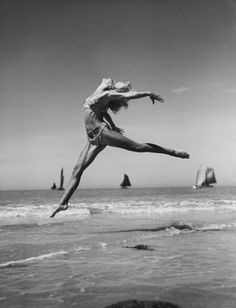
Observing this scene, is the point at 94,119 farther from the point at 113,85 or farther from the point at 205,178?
the point at 205,178

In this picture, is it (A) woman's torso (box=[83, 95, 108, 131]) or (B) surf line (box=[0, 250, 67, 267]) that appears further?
(B) surf line (box=[0, 250, 67, 267])

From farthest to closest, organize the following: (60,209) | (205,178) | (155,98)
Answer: (205,178) < (60,209) < (155,98)

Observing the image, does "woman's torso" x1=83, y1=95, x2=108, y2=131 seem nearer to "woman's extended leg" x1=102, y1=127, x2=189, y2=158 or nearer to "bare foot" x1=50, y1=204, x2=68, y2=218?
"woman's extended leg" x1=102, y1=127, x2=189, y2=158

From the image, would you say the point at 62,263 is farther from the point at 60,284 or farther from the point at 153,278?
the point at 153,278

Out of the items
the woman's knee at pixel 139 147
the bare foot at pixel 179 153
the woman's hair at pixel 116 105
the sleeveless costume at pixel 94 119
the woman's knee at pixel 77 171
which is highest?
the woman's hair at pixel 116 105

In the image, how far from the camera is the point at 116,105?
14.0 ft

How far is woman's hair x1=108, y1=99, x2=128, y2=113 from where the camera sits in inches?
164

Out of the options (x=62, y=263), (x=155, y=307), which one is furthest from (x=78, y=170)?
(x=155, y=307)

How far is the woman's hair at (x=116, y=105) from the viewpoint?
4173 mm

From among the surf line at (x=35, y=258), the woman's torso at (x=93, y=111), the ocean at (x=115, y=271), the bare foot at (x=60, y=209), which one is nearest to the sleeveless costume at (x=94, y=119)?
the woman's torso at (x=93, y=111)

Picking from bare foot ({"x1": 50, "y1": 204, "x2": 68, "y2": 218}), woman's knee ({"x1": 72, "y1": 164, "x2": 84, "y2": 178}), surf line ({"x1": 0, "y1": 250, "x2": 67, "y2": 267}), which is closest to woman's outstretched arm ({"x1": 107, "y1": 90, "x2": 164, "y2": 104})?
woman's knee ({"x1": 72, "y1": 164, "x2": 84, "y2": 178})

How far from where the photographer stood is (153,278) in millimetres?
4086

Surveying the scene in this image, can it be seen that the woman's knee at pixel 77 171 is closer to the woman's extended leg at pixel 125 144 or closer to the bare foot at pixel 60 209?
the bare foot at pixel 60 209

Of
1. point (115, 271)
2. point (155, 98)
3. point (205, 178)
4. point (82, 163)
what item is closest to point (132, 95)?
point (155, 98)
